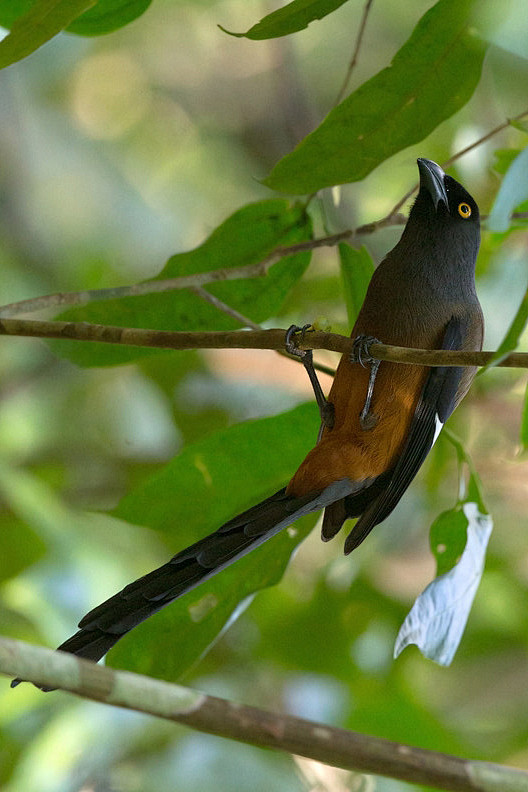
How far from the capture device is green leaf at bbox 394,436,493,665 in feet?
4.60

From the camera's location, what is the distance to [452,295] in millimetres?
1796

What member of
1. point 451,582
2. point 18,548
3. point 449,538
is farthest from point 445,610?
point 18,548

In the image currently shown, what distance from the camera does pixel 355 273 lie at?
5.92 feet

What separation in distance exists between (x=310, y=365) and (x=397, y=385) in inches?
7.5

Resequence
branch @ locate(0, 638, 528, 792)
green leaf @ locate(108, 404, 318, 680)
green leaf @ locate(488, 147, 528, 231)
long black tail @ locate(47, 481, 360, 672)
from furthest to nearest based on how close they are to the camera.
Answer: green leaf @ locate(108, 404, 318, 680) < long black tail @ locate(47, 481, 360, 672) < green leaf @ locate(488, 147, 528, 231) < branch @ locate(0, 638, 528, 792)

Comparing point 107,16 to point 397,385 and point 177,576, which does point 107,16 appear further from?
point 177,576

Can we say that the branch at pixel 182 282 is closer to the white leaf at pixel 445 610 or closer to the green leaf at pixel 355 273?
the green leaf at pixel 355 273

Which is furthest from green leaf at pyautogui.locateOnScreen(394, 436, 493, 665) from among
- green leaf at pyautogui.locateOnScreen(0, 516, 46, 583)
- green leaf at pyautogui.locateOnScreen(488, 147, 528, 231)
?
green leaf at pyautogui.locateOnScreen(0, 516, 46, 583)

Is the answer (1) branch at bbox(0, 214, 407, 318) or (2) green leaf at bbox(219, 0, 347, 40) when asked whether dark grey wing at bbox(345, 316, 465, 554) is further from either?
(2) green leaf at bbox(219, 0, 347, 40)

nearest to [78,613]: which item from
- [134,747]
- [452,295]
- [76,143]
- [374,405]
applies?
[134,747]

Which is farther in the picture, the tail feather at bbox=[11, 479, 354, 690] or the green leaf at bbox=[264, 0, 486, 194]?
the green leaf at bbox=[264, 0, 486, 194]

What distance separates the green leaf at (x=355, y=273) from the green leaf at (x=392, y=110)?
18 cm

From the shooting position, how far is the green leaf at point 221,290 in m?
1.83

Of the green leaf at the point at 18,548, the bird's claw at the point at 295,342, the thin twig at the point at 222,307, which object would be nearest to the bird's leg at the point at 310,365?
the bird's claw at the point at 295,342
